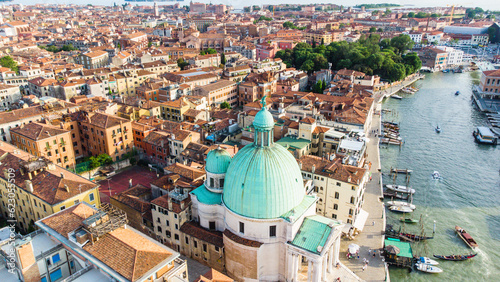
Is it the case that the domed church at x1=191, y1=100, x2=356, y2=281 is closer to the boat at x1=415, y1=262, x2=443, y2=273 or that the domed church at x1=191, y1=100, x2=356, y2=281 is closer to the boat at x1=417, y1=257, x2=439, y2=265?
the boat at x1=415, y1=262, x2=443, y2=273

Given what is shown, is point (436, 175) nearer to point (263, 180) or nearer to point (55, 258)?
point (263, 180)

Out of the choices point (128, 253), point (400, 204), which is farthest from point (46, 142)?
point (400, 204)

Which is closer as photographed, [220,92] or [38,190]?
[38,190]

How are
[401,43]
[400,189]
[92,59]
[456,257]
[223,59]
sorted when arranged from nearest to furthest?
[456,257] < [400,189] < [92,59] < [223,59] < [401,43]

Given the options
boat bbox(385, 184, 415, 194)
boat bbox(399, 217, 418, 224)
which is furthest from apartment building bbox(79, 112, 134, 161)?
boat bbox(399, 217, 418, 224)

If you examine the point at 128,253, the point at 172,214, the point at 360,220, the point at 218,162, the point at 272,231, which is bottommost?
the point at 360,220

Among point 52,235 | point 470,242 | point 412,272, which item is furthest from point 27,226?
point 470,242

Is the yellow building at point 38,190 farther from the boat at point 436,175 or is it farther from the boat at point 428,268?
the boat at point 436,175

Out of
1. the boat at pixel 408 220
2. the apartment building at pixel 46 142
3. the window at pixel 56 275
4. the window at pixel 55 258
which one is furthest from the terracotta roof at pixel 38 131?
the boat at pixel 408 220
